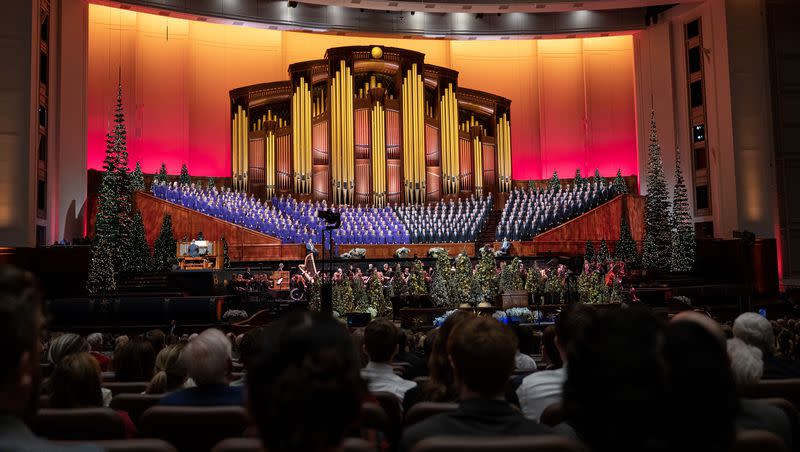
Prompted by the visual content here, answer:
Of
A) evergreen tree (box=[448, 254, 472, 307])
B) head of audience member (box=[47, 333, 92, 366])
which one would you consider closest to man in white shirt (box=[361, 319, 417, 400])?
head of audience member (box=[47, 333, 92, 366])

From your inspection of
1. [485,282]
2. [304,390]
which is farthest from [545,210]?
[304,390]

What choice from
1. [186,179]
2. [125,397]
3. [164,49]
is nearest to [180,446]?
[125,397]

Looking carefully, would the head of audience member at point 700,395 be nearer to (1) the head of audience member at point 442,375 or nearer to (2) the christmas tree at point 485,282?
(1) the head of audience member at point 442,375

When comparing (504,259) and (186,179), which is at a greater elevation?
(186,179)

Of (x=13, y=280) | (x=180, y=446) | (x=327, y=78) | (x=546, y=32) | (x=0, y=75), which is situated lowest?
(x=180, y=446)

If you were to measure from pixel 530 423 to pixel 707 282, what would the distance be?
14.4 metres

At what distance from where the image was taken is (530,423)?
1.95 meters

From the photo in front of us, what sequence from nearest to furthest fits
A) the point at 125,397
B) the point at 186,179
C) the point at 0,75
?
the point at 125,397, the point at 0,75, the point at 186,179

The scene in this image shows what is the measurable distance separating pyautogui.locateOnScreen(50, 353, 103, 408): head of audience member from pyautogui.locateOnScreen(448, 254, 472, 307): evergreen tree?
Answer: 888 cm

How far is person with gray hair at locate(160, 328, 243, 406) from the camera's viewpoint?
2598 millimetres

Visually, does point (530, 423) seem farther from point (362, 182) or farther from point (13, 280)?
point (362, 182)

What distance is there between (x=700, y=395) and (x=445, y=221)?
17164 millimetres

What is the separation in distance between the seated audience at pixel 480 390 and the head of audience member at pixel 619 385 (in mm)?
506

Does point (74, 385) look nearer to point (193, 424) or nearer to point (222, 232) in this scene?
point (193, 424)
